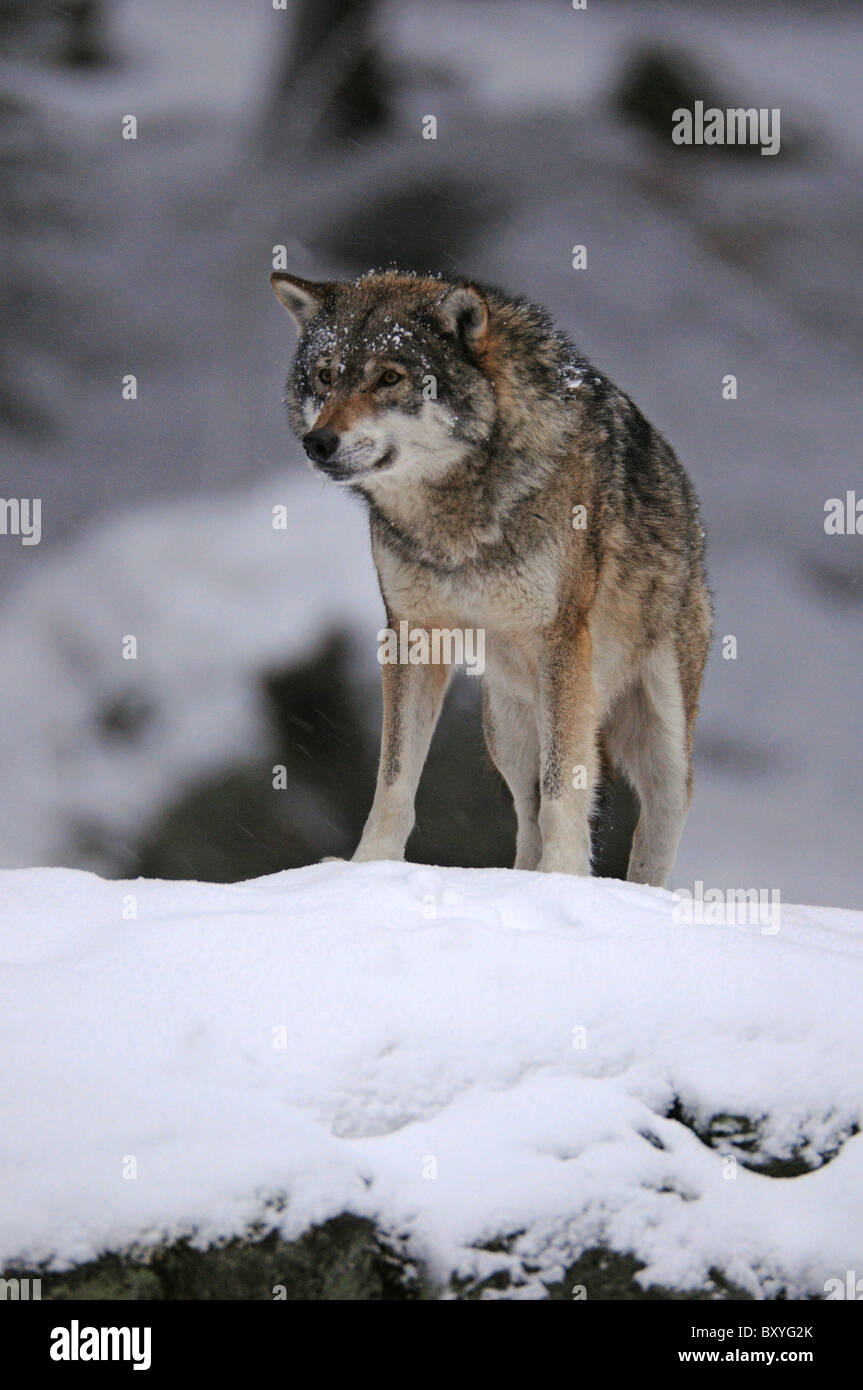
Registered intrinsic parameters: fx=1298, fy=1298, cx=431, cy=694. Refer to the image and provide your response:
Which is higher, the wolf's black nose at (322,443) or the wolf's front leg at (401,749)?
the wolf's black nose at (322,443)

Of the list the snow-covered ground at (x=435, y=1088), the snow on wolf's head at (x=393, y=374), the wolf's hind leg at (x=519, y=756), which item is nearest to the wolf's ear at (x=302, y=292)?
the snow on wolf's head at (x=393, y=374)

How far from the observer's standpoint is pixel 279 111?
387 inches

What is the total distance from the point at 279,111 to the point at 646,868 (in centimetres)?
692

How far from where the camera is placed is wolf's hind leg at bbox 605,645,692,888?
5645 millimetres

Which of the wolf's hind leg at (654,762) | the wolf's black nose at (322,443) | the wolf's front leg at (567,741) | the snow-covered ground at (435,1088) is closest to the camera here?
the snow-covered ground at (435,1088)

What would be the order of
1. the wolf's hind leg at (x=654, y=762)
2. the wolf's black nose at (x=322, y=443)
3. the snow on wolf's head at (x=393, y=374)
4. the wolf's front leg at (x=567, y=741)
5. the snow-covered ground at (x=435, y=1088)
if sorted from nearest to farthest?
the snow-covered ground at (x=435, y=1088) → the wolf's black nose at (x=322, y=443) → the snow on wolf's head at (x=393, y=374) → the wolf's front leg at (x=567, y=741) → the wolf's hind leg at (x=654, y=762)

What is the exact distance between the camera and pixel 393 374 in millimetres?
4445

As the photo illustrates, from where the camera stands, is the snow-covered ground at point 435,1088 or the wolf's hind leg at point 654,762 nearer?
the snow-covered ground at point 435,1088

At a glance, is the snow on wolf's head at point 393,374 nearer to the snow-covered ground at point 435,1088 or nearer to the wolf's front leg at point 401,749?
the wolf's front leg at point 401,749

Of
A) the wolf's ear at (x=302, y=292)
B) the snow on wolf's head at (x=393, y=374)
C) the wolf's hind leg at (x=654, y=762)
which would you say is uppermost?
the wolf's ear at (x=302, y=292)

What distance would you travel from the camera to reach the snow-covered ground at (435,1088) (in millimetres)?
2369

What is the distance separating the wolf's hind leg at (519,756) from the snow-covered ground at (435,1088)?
97.7 inches

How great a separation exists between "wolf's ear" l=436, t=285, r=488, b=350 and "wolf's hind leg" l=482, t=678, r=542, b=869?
4.86 feet

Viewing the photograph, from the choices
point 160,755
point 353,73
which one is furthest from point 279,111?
point 160,755
